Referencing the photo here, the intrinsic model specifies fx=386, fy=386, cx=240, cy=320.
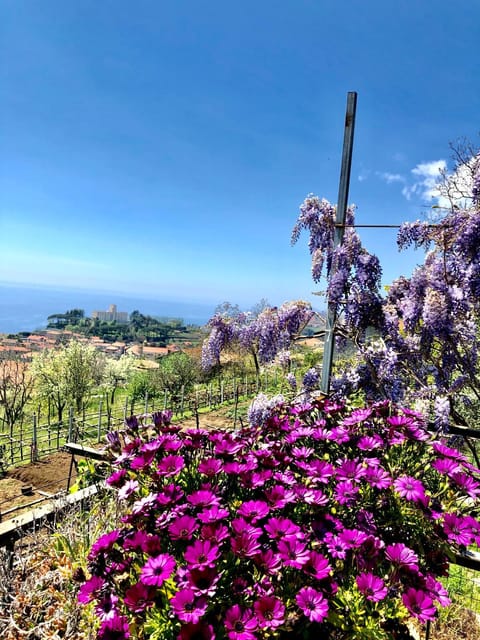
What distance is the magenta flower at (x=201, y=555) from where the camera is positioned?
910 millimetres

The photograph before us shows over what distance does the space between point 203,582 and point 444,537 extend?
2.27 feet

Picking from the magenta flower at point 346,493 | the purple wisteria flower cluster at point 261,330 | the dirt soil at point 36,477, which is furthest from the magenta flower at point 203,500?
the dirt soil at point 36,477

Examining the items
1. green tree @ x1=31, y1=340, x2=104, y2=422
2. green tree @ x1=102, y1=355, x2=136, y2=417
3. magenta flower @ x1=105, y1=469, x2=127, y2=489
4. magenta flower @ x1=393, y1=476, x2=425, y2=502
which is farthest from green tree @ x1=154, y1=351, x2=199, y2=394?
magenta flower @ x1=393, y1=476, x2=425, y2=502

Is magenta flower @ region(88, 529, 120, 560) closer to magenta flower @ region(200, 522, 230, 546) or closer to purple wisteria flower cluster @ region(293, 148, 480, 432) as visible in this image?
magenta flower @ region(200, 522, 230, 546)

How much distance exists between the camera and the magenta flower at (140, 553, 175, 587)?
90cm

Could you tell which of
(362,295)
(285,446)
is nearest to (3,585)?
(285,446)

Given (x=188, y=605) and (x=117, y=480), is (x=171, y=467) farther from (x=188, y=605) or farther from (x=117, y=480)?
(x=188, y=605)

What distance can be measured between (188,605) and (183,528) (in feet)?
0.71

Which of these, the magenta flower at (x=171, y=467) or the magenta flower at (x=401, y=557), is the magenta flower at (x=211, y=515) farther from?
the magenta flower at (x=401, y=557)

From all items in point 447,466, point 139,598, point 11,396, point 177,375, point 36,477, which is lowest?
point 36,477

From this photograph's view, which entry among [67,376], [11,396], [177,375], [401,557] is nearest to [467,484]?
[401,557]

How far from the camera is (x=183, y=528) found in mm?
1044

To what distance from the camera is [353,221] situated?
328 centimetres

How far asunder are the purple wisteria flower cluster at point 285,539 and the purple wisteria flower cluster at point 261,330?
6.47 ft
